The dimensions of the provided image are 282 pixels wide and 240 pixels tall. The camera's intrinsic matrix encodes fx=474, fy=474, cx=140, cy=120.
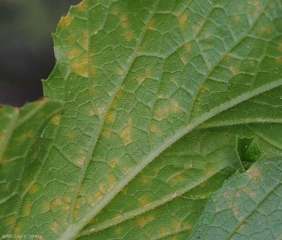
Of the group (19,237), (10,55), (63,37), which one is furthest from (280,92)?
(10,55)

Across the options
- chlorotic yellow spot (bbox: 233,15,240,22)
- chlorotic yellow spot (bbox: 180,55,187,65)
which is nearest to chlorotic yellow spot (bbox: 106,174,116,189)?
chlorotic yellow spot (bbox: 180,55,187,65)

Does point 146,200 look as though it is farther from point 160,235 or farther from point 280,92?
point 280,92

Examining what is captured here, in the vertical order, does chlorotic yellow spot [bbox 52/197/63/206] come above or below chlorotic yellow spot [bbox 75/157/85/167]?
below

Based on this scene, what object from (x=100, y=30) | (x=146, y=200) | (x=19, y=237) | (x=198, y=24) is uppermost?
(x=100, y=30)

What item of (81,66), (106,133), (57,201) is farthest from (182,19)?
(57,201)

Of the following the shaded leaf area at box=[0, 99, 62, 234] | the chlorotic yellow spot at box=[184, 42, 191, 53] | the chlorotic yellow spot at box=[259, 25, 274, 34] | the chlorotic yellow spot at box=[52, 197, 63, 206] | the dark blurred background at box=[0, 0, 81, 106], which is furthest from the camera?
the dark blurred background at box=[0, 0, 81, 106]

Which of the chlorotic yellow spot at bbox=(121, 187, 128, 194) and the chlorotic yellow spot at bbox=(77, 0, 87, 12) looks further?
the chlorotic yellow spot at bbox=(121, 187, 128, 194)

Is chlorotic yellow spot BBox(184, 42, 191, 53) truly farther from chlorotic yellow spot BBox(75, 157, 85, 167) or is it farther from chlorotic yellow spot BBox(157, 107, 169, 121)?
chlorotic yellow spot BBox(75, 157, 85, 167)
